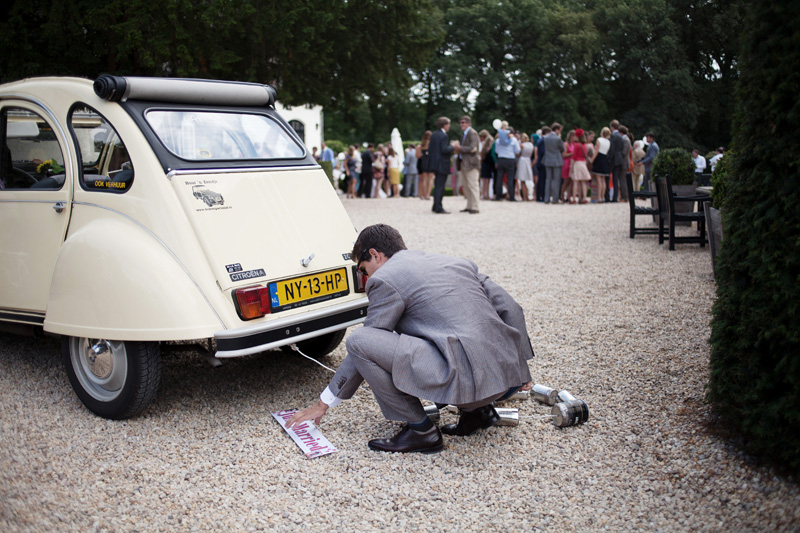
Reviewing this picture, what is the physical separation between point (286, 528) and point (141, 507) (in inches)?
28.7

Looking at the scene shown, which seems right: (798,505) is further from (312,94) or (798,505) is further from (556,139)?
(556,139)

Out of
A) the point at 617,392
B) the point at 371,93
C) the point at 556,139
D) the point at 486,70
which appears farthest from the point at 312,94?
the point at 486,70

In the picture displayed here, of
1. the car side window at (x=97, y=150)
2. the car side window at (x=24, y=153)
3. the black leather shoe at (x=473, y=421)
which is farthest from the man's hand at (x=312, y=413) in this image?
the car side window at (x=24, y=153)

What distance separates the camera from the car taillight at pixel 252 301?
3.90 m

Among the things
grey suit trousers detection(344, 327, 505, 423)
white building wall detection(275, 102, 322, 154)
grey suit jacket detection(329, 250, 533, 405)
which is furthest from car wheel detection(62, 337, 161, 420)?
white building wall detection(275, 102, 322, 154)

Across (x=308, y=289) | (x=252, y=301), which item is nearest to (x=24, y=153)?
(x=252, y=301)

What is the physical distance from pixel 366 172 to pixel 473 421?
62.6ft

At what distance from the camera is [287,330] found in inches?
158

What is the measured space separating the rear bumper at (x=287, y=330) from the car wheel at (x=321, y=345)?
73 cm

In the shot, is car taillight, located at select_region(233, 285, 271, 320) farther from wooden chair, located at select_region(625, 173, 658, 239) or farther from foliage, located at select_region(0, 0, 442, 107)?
wooden chair, located at select_region(625, 173, 658, 239)

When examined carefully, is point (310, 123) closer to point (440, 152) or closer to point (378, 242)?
point (440, 152)

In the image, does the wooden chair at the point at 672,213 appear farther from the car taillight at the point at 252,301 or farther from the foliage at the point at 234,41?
the car taillight at the point at 252,301

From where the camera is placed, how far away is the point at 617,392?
4500mm

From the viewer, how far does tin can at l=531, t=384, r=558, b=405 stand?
4.28m
